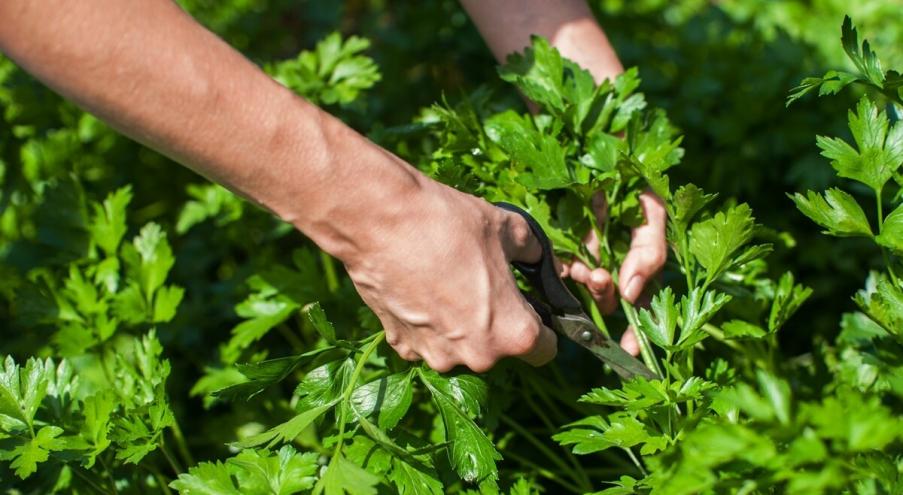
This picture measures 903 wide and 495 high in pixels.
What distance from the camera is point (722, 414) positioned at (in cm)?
118

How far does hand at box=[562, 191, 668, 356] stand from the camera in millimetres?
1365

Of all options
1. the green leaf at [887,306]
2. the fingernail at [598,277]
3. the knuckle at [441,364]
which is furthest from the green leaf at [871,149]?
the knuckle at [441,364]

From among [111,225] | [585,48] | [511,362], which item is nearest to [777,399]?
[511,362]

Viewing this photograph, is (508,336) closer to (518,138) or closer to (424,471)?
(424,471)

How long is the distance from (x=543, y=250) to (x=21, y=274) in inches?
47.5

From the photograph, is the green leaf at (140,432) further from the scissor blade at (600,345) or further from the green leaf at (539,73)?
the green leaf at (539,73)

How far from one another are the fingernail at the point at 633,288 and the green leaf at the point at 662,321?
0.13 metres

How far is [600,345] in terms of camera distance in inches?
52.3

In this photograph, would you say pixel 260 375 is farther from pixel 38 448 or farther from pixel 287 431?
pixel 38 448

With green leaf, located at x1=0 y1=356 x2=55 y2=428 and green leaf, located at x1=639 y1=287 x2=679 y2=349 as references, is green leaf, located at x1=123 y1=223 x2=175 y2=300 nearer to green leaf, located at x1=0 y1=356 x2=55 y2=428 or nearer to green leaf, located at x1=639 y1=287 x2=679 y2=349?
green leaf, located at x1=0 y1=356 x2=55 y2=428

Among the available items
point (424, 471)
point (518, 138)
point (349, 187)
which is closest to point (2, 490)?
point (424, 471)

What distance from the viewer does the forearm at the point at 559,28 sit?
1.58 metres

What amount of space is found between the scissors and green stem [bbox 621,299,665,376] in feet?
0.05

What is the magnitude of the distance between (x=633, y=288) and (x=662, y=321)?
145 millimetres
